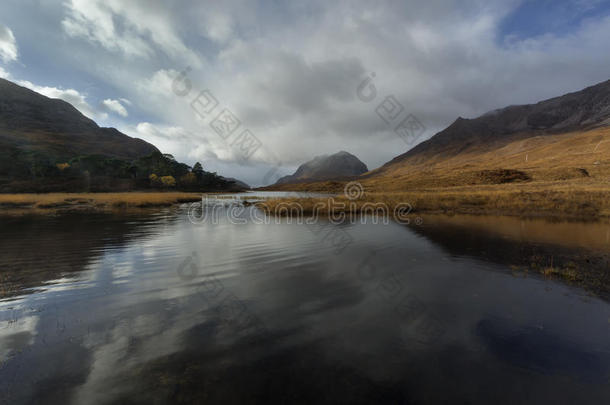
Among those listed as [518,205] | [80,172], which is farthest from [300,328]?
[80,172]

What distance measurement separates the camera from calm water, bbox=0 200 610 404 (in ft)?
16.0

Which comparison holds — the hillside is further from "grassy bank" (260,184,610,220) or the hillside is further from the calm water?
the calm water

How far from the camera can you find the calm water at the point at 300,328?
4875 millimetres

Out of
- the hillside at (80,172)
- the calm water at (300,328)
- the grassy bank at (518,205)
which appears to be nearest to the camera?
the calm water at (300,328)

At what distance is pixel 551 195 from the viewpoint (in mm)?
35531

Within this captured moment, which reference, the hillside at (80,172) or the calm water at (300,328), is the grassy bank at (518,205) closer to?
the calm water at (300,328)

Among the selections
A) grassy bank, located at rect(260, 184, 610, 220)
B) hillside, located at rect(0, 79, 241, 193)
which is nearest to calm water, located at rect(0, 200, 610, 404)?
grassy bank, located at rect(260, 184, 610, 220)

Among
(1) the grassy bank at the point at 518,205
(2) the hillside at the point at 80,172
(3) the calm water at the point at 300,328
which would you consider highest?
(2) the hillside at the point at 80,172

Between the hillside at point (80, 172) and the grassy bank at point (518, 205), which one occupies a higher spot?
the hillside at point (80, 172)

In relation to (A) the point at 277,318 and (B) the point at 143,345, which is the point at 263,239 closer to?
(A) the point at 277,318

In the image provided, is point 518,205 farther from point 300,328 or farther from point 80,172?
point 80,172

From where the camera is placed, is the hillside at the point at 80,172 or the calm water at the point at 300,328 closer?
the calm water at the point at 300,328

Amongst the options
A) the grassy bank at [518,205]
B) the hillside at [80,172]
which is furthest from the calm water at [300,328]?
the hillside at [80,172]

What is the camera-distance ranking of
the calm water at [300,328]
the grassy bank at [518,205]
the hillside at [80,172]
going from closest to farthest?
1. the calm water at [300,328]
2. the grassy bank at [518,205]
3. the hillside at [80,172]
